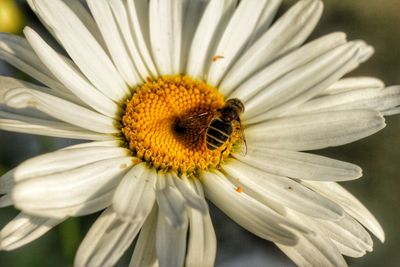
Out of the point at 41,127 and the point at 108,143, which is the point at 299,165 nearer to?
the point at 108,143

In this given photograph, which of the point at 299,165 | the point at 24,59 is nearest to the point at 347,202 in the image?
the point at 299,165

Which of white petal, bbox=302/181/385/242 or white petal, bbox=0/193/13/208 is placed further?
white petal, bbox=302/181/385/242

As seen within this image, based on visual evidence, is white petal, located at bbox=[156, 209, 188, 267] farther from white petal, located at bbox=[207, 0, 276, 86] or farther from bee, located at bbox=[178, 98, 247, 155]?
white petal, located at bbox=[207, 0, 276, 86]

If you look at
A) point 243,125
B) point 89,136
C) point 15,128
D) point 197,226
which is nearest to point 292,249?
point 197,226

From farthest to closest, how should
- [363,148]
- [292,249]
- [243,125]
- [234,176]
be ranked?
[363,148] < [243,125] < [234,176] < [292,249]

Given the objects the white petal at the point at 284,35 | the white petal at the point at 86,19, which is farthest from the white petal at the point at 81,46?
the white petal at the point at 284,35

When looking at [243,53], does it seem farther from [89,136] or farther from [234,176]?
[89,136]

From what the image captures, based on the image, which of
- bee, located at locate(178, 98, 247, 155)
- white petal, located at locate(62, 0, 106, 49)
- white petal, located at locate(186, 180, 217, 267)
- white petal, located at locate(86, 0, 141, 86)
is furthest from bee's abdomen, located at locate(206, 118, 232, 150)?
white petal, located at locate(62, 0, 106, 49)
